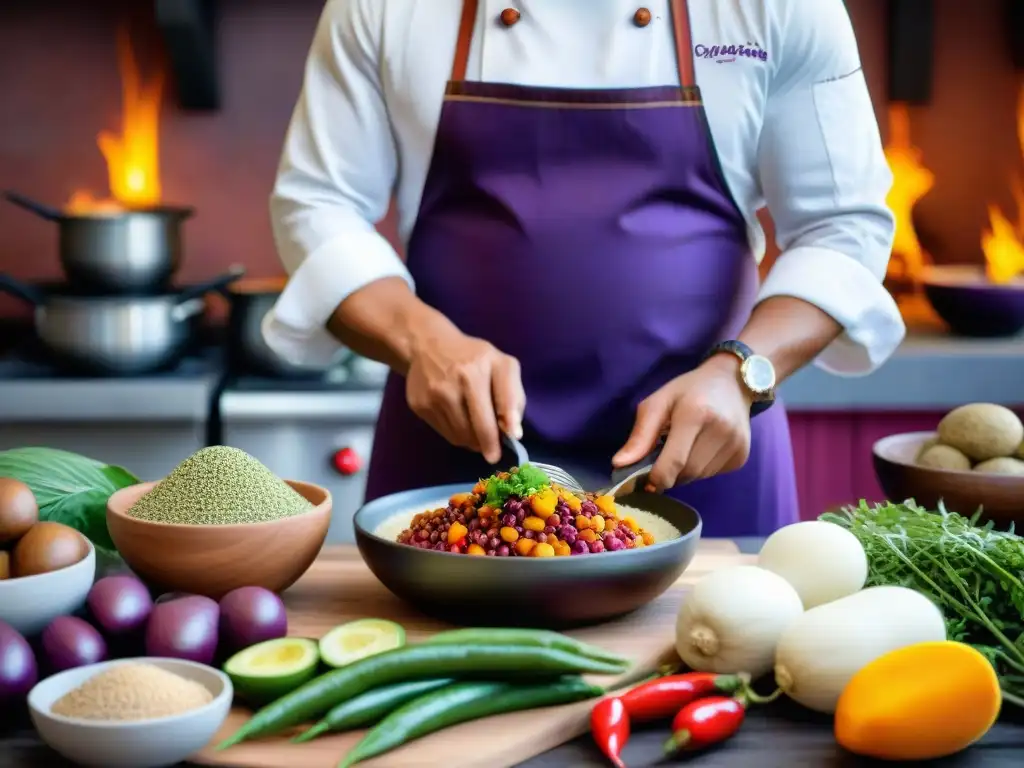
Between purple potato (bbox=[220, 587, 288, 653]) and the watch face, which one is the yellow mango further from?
the watch face

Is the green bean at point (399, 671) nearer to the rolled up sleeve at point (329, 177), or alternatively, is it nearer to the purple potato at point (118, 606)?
the purple potato at point (118, 606)

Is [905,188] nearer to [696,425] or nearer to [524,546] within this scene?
[696,425]

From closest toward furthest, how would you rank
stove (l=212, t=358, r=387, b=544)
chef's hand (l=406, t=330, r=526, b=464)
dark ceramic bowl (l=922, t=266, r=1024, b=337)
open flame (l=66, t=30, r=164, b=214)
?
chef's hand (l=406, t=330, r=526, b=464), stove (l=212, t=358, r=387, b=544), dark ceramic bowl (l=922, t=266, r=1024, b=337), open flame (l=66, t=30, r=164, b=214)

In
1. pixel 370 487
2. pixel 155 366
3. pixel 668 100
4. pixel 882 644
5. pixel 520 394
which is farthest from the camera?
pixel 155 366

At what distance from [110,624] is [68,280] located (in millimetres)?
1824

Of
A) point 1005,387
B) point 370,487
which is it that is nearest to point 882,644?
point 370,487

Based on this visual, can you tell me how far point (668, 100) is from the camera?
1552 millimetres

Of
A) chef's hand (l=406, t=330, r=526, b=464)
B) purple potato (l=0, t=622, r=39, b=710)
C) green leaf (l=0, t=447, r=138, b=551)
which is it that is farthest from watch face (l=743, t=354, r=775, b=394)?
purple potato (l=0, t=622, r=39, b=710)

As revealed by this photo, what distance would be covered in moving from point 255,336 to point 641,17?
127 cm

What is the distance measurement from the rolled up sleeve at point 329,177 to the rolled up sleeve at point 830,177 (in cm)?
47

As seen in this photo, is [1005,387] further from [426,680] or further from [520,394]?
[426,680]

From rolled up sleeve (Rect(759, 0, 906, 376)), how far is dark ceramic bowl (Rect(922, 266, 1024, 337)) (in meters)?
1.20

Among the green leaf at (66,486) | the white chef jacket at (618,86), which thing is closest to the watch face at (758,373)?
the white chef jacket at (618,86)

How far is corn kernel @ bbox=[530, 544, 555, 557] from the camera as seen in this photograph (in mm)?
1064
